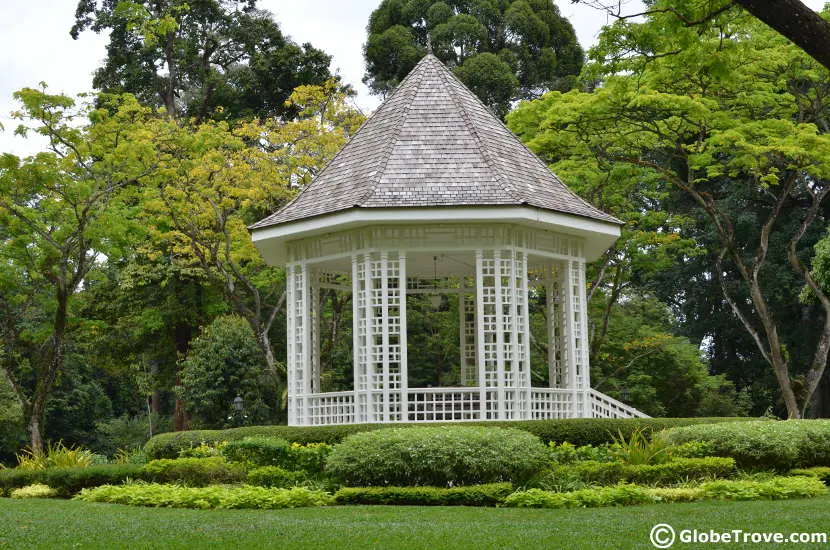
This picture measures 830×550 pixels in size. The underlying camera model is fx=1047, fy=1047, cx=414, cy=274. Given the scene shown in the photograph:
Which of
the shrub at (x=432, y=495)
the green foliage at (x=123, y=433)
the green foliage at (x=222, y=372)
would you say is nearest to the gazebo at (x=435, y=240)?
the shrub at (x=432, y=495)

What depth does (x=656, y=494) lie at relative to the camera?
44.9 ft

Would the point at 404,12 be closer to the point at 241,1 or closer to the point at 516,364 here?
the point at 241,1

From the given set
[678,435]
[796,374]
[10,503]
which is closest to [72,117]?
[10,503]

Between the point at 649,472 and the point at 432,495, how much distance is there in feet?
10.7

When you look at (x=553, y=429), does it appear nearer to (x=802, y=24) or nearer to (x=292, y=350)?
(x=292, y=350)

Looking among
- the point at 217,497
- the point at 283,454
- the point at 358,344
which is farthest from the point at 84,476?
the point at 358,344

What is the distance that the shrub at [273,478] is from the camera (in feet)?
50.9

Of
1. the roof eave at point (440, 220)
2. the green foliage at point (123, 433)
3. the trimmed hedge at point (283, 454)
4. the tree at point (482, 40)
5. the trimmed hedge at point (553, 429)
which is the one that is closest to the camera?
the trimmed hedge at point (283, 454)

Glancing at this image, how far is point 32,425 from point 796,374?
25.9 metres

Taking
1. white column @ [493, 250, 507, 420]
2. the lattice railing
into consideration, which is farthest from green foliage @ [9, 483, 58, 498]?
the lattice railing

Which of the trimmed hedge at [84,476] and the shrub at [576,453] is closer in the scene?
the shrub at [576,453]

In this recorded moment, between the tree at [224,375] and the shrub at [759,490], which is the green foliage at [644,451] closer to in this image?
the shrub at [759,490]

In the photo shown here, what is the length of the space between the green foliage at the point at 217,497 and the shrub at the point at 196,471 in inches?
19.4

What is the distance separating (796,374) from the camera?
1468 inches
